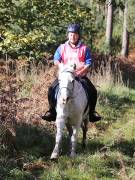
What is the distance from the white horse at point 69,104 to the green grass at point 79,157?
34 centimetres

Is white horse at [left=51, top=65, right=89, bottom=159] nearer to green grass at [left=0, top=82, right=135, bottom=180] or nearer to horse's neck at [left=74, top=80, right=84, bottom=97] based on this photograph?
horse's neck at [left=74, top=80, right=84, bottom=97]

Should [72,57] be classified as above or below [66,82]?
above

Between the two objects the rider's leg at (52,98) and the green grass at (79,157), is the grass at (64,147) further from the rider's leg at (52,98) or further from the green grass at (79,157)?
the rider's leg at (52,98)

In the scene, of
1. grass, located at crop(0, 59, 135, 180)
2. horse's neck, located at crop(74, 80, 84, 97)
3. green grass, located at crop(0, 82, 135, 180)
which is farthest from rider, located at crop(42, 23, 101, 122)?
green grass, located at crop(0, 82, 135, 180)

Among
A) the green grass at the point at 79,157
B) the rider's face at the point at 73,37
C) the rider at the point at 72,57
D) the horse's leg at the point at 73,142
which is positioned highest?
the rider's face at the point at 73,37

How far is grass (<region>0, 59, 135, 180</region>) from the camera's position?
7.56 meters

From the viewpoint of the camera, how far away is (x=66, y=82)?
824 cm

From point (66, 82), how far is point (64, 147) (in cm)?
180

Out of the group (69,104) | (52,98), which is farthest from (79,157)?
(52,98)

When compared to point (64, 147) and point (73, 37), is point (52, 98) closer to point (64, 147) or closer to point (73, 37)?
point (64, 147)

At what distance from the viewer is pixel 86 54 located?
9344 mm

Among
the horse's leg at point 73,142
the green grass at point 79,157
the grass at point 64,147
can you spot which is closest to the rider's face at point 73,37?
the grass at point 64,147

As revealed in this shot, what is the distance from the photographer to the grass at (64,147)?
7.56m

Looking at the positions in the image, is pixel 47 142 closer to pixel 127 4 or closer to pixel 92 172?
pixel 92 172
